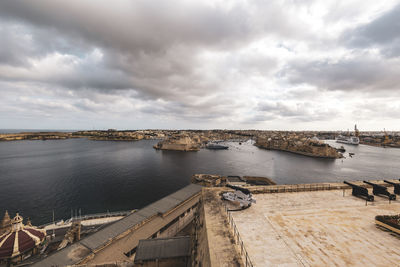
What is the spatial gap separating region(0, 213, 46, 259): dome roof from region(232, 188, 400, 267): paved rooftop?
24274 mm

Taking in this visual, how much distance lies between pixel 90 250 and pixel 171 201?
468 inches

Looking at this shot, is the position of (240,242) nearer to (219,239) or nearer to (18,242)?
(219,239)

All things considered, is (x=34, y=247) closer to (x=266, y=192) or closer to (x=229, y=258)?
(x=229, y=258)

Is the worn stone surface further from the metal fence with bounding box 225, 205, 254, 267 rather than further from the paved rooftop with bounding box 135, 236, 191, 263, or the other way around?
the paved rooftop with bounding box 135, 236, 191, 263

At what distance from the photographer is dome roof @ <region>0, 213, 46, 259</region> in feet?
57.2

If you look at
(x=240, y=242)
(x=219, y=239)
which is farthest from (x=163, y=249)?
(x=240, y=242)

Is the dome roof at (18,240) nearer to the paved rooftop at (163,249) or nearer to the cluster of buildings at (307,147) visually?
the paved rooftop at (163,249)

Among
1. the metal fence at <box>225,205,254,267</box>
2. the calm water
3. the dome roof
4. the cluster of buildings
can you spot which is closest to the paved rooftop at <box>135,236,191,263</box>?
the metal fence at <box>225,205,254,267</box>

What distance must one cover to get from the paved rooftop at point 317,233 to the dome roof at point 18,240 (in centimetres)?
2427

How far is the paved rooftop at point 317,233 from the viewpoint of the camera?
1055cm

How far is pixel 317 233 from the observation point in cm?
1320

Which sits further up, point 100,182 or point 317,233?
point 317,233

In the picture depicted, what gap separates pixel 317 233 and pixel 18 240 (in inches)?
1248

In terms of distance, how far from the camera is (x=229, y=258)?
1005 cm
